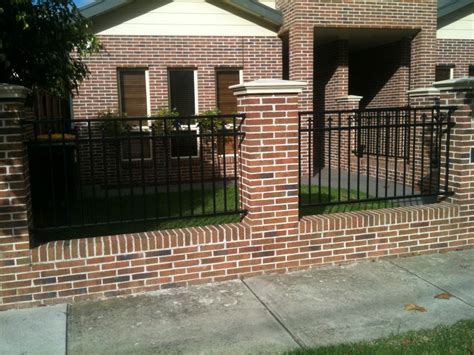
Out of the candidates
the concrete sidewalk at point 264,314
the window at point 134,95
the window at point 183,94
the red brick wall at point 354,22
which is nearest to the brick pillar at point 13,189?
the concrete sidewalk at point 264,314

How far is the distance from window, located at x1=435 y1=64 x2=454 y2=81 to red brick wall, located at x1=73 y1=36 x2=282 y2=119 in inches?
174

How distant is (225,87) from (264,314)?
7.53 meters

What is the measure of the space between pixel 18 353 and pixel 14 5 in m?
3.36

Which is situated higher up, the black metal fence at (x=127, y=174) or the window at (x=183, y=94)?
the window at (x=183, y=94)

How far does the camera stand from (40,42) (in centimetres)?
536

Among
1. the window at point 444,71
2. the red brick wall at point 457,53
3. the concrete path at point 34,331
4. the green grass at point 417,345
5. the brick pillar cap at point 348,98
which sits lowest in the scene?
the concrete path at point 34,331

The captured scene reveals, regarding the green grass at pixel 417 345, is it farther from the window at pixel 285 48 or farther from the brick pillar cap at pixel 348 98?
the window at pixel 285 48

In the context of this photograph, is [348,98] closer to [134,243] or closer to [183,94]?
[183,94]

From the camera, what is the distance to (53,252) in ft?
13.6

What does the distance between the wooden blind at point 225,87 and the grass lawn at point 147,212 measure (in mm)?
2464

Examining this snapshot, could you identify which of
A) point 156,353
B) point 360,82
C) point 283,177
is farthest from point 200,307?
point 360,82

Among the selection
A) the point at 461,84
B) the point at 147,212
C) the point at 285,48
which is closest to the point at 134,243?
the point at 147,212

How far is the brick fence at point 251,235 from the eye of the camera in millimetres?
4055

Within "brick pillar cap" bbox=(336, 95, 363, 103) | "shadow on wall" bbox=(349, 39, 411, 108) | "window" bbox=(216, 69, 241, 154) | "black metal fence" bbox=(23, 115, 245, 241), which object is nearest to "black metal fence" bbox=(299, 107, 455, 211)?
"brick pillar cap" bbox=(336, 95, 363, 103)
